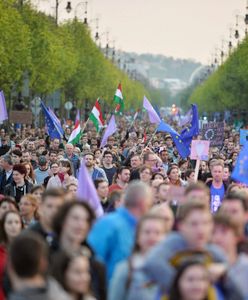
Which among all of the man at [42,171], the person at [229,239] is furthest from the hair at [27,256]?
the man at [42,171]

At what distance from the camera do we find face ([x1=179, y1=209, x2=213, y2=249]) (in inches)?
333

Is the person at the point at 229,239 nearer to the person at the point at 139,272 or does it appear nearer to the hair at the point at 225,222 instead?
the hair at the point at 225,222

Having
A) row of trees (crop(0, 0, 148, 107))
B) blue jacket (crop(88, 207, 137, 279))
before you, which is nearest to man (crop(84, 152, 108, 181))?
blue jacket (crop(88, 207, 137, 279))

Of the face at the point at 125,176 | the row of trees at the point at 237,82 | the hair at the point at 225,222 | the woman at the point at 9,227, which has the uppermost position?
the hair at the point at 225,222

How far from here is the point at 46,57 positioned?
61.5 metres

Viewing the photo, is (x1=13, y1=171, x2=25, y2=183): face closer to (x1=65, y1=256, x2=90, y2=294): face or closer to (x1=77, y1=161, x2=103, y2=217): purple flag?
(x1=77, y1=161, x2=103, y2=217): purple flag

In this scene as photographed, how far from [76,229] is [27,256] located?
1.29 meters

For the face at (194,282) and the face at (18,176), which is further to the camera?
the face at (18,176)

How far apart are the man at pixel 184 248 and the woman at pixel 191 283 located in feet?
0.41

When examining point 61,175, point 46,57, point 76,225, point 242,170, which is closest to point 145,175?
point 242,170

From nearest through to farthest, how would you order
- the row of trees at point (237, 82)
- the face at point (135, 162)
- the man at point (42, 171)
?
the face at point (135, 162) → the man at point (42, 171) → the row of trees at point (237, 82)

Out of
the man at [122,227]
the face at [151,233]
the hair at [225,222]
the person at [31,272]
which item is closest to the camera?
the person at [31,272]

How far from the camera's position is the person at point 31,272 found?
7676 millimetres

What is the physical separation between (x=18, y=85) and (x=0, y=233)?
45.7 meters
